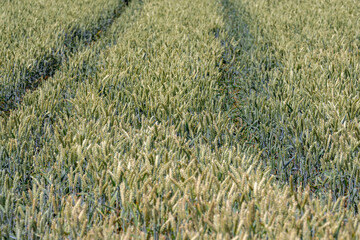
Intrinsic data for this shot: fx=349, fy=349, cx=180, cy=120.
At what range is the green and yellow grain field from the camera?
1382 mm

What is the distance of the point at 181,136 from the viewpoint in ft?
7.81

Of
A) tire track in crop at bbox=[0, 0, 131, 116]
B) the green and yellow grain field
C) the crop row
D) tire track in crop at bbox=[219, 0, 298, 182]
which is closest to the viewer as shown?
the green and yellow grain field

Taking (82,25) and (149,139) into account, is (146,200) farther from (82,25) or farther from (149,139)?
(82,25)

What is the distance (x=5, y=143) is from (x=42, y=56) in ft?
7.64

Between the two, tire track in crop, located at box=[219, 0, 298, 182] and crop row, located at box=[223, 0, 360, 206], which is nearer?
crop row, located at box=[223, 0, 360, 206]

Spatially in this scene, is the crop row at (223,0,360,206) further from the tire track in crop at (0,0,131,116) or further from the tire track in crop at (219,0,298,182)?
the tire track in crop at (0,0,131,116)

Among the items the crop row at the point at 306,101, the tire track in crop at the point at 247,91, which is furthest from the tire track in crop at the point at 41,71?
the crop row at the point at 306,101

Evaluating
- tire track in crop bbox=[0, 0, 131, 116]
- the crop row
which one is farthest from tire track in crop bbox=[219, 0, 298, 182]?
tire track in crop bbox=[0, 0, 131, 116]

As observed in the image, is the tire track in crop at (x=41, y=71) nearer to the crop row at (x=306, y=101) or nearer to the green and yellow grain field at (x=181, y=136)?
the green and yellow grain field at (x=181, y=136)

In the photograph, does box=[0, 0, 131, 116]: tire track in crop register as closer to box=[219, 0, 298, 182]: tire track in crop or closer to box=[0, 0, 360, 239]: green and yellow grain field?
box=[0, 0, 360, 239]: green and yellow grain field

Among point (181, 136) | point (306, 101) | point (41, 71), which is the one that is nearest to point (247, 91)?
point (306, 101)

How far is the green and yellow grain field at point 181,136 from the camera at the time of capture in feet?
4.53

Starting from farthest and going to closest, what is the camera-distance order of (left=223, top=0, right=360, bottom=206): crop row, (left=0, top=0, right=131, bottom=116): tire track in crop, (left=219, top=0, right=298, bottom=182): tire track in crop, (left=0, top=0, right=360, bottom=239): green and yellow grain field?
(left=0, top=0, right=131, bottom=116): tire track in crop, (left=219, top=0, right=298, bottom=182): tire track in crop, (left=223, top=0, right=360, bottom=206): crop row, (left=0, top=0, right=360, bottom=239): green and yellow grain field

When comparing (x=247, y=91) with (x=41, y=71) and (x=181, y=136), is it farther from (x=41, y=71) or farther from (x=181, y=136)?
(x=41, y=71)
